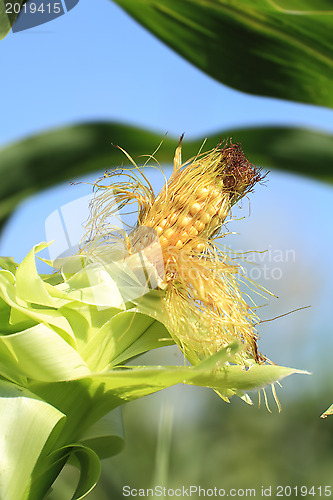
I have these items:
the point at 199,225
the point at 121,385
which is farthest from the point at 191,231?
the point at 121,385

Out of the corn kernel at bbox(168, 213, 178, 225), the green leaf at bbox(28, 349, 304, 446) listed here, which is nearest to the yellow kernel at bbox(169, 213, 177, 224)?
the corn kernel at bbox(168, 213, 178, 225)

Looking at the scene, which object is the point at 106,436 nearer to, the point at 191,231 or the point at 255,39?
the point at 191,231

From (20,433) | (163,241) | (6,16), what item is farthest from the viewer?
(6,16)

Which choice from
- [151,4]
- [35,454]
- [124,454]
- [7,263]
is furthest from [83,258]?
[124,454]

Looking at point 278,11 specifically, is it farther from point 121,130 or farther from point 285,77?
point 121,130

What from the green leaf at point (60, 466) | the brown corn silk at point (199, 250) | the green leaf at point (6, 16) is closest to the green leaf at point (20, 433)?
the green leaf at point (60, 466)

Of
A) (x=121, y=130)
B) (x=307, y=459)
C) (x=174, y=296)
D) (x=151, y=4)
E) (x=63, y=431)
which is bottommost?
(x=307, y=459)
